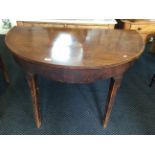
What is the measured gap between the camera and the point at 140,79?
2037 millimetres

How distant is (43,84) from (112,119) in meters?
0.90

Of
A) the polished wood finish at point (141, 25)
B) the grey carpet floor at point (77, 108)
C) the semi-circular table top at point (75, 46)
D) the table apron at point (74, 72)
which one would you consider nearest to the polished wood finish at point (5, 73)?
the grey carpet floor at point (77, 108)

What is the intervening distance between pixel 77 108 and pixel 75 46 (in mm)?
742

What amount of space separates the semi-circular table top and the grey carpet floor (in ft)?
2.37

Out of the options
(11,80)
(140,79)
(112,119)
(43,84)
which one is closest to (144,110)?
(112,119)

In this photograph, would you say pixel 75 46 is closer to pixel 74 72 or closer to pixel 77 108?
pixel 74 72

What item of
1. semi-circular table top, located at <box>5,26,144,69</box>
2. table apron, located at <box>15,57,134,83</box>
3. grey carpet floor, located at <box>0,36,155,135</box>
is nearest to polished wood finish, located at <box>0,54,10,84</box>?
grey carpet floor, located at <box>0,36,155,135</box>

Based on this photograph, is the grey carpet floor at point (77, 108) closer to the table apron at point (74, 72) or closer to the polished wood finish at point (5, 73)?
the polished wood finish at point (5, 73)

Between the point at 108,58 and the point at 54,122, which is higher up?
the point at 108,58

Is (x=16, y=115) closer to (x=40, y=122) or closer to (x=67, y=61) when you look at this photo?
(x=40, y=122)

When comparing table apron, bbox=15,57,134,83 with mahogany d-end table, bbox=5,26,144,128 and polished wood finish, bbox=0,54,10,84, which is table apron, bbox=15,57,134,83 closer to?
mahogany d-end table, bbox=5,26,144,128

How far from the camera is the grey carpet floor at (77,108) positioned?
1412 mm

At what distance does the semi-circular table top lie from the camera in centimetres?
92

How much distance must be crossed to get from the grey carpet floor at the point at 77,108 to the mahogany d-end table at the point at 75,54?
0.26 metres
